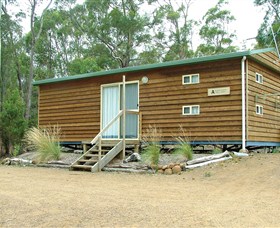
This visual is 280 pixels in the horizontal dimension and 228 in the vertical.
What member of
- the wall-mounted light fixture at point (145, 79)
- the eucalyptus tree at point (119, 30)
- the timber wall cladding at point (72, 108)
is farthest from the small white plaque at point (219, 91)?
the eucalyptus tree at point (119, 30)

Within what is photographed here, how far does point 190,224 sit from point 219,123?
22.3ft

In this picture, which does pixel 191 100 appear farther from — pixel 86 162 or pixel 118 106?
pixel 86 162

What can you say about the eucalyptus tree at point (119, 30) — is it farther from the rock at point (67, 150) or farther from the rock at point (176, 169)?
the rock at point (176, 169)

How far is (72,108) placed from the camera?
543 inches

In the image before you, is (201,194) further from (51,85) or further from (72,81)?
(51,85)

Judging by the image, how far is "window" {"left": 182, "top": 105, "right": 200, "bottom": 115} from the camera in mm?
11047

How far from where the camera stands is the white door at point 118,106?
12.3 meters

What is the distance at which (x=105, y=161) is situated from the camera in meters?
10.3

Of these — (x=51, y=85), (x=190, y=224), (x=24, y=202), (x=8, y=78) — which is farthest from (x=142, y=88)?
(x=8, y=78)

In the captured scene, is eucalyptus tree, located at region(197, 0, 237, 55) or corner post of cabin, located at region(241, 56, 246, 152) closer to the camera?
corner post of cabin, located at region(241, 56, 246, 152)

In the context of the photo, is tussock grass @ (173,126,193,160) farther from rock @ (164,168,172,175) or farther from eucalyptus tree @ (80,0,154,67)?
eucalyptus tree @ (80,0,154,67)

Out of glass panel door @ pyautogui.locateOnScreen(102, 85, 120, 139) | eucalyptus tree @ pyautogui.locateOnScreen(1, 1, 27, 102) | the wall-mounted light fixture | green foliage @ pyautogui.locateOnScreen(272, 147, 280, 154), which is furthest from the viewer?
eucalyptus tree @ pyautogui.locateOnScreen(1, 1, 27, 102)

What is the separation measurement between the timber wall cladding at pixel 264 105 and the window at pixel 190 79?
1497 millimetres

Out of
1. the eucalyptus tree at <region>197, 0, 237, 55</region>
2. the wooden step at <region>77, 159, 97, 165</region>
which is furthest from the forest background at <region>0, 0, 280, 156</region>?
the wooden step at <region>77, 159, 97, 165</region>
